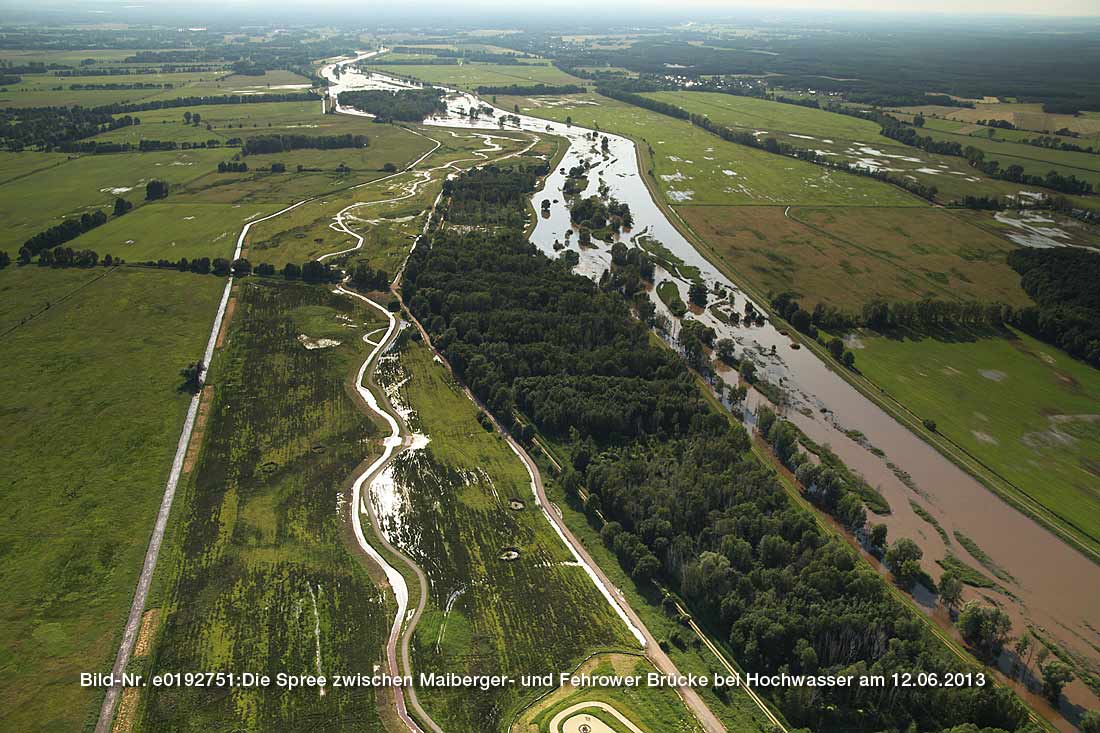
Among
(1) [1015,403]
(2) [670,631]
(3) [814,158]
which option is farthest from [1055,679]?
(3) [814,158]

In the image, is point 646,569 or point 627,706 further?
point 646,569

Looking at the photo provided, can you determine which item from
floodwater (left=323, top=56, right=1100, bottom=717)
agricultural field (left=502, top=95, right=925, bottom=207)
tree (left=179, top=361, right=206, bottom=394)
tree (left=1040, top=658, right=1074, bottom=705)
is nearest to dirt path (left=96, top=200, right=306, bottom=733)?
tree (left=179, top=361, right=206, bottom=394)

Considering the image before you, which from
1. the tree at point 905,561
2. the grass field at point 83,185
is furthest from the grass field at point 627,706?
the grass field at point 83,185

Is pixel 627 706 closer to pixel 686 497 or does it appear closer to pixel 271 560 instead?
→ pixel 686 497

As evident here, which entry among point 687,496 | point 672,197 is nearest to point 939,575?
point 687,496

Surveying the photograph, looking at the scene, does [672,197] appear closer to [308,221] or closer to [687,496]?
[308,221]

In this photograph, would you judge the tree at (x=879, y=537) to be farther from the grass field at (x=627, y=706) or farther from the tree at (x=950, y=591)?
the grass field at (x=627, y=706)

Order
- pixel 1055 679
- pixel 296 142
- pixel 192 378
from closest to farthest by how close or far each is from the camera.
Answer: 1. pixel 1055 679
2. pixel 192 378
3. pixel 296 142
